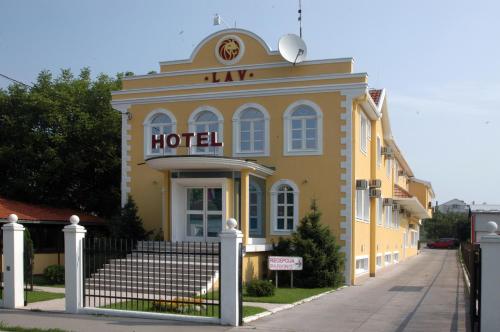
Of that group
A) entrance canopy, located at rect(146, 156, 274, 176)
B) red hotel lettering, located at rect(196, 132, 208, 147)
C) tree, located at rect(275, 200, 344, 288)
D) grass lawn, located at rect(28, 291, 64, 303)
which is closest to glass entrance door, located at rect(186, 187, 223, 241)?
entrance canopy, located at rect(146, 156, 274, 176)

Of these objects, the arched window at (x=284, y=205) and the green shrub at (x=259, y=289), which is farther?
the arched window at (x=284, y=205)

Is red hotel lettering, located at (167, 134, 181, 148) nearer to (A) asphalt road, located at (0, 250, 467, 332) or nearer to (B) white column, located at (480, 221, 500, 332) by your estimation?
(A) asphalt road, located at (0, 250, 467, 332)

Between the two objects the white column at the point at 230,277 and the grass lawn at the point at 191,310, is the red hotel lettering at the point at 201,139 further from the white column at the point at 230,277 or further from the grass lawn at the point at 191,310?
the white column at the point at 230,277

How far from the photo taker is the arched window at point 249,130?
22703 mm

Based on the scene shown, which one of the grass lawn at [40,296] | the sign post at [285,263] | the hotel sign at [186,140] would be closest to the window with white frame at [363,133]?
the hotel sign at [186,140]

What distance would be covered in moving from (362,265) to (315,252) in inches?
214

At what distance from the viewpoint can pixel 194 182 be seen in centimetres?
2119

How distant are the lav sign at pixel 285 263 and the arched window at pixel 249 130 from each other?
487 centimetres

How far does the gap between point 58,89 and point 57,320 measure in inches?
686

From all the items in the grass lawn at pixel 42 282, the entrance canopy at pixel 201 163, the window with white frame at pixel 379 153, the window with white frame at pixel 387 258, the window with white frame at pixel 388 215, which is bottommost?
the window with white frame at pixel 387 258

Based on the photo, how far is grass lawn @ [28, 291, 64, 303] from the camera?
1602 centimetres

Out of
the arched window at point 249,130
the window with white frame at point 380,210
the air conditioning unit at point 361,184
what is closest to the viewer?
the air conditioning unit at point 361,184

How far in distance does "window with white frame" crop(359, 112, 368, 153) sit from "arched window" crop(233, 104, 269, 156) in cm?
381

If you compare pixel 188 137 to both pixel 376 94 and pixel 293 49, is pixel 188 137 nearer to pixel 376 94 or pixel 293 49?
pixel 293 49
